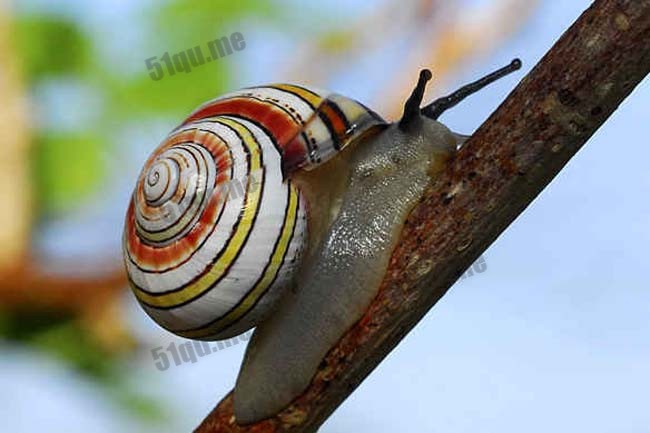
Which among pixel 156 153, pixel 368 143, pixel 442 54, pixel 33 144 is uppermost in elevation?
pixel 442 54

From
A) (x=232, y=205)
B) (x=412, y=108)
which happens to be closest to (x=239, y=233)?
(x=232, y=205)

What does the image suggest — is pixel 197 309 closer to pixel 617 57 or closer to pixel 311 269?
pixel 311 269

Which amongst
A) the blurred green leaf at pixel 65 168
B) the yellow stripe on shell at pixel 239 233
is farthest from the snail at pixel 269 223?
the blurred green leaf at pixel 65 168

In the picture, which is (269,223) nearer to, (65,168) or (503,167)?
(503,167)

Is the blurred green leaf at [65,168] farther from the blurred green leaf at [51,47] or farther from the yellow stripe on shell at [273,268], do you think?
the yellow stripe on shell at [273,268]

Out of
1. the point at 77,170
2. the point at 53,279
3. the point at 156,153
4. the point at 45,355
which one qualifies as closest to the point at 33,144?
the point at 77,170

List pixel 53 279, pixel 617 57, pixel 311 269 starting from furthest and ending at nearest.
Answer: pixel 53 279 → pixel 311 269 → pixel 617 57
